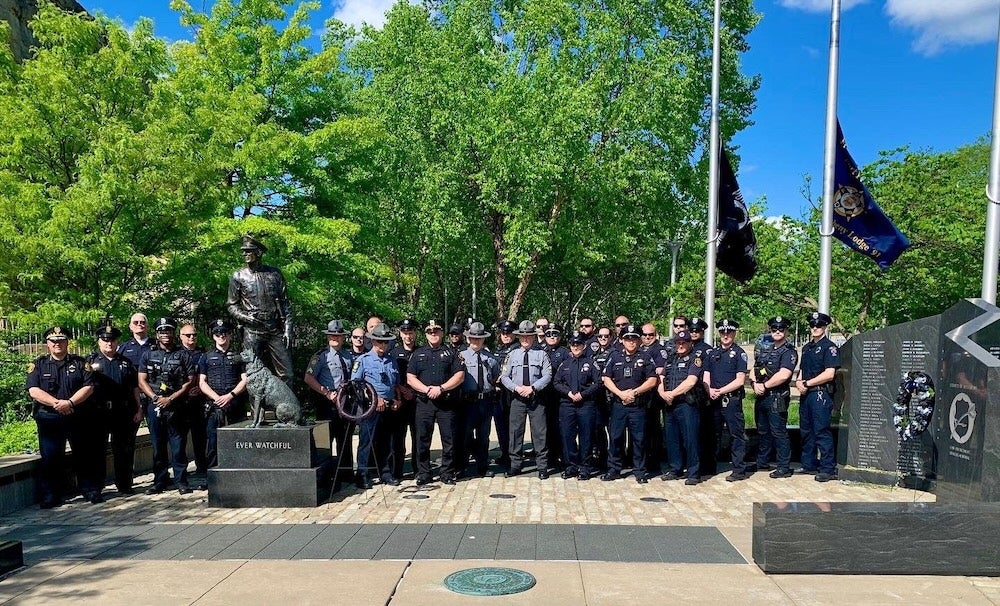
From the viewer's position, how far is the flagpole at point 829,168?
1080 centimetres

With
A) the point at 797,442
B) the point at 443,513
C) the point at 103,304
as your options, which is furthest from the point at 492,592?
the point at 103,304

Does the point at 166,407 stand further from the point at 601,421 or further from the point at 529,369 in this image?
the point at 601,421

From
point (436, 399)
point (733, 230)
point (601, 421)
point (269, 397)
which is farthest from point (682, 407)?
point (733, 230)

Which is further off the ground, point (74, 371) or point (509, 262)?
point (509, 262)

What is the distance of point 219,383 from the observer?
328 inches

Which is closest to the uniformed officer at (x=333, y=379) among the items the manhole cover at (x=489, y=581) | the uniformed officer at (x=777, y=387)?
the manhole cover at (x=489, y=581)

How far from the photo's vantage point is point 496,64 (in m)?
23.1

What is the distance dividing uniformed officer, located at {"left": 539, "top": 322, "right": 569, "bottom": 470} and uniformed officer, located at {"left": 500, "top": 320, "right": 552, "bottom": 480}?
0.17m

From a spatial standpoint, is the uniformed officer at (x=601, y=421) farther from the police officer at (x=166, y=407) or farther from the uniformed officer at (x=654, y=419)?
the police officer at (x=166, y=407)

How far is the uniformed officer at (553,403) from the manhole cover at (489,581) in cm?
395

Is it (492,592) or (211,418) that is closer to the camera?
(492,592)

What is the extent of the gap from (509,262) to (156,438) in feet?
49.5

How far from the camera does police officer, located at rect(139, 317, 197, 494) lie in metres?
8.13

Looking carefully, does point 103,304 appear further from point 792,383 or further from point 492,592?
point 792,383
